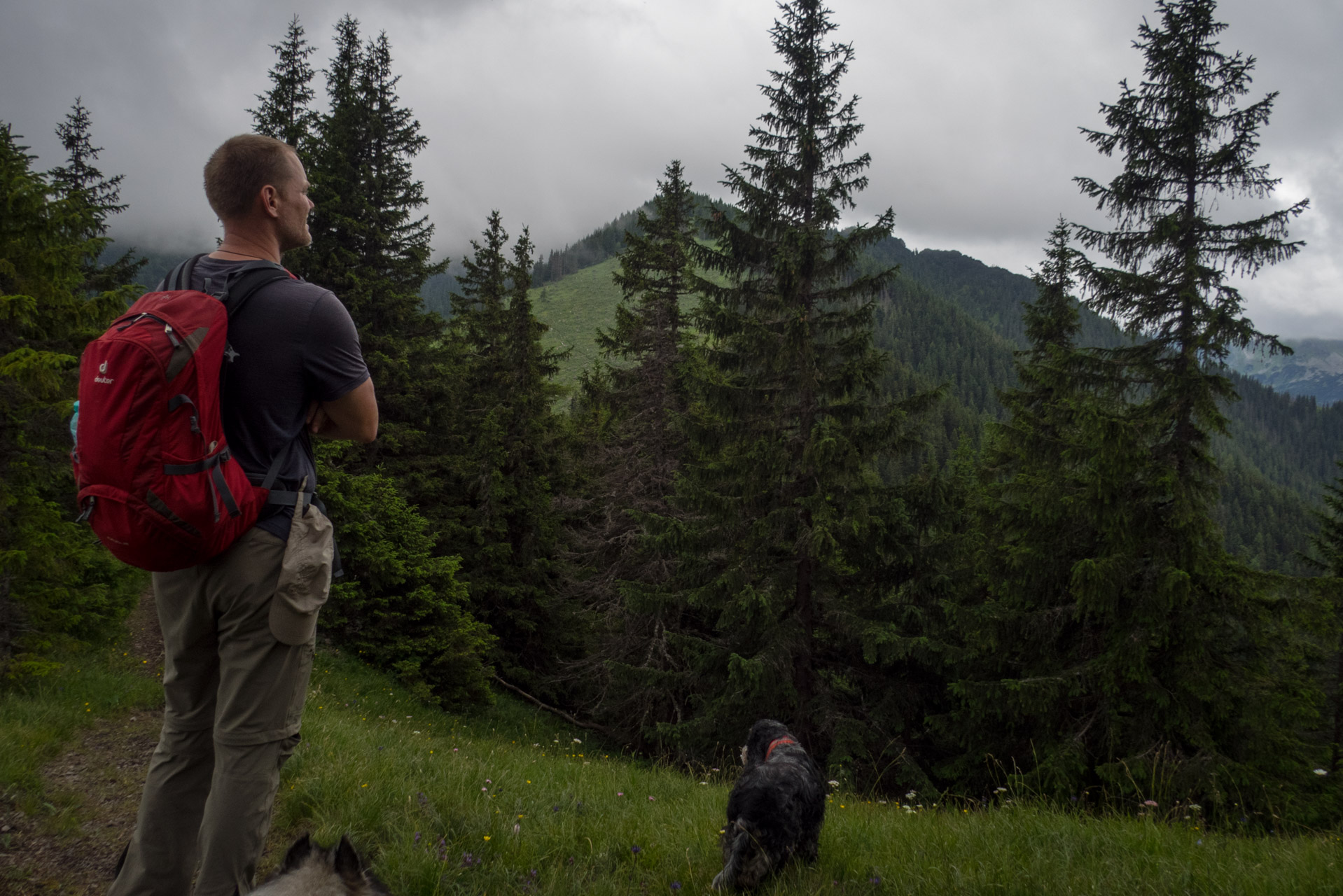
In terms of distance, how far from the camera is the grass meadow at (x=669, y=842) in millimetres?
2910

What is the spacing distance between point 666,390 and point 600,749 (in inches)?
352

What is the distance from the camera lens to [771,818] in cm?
309

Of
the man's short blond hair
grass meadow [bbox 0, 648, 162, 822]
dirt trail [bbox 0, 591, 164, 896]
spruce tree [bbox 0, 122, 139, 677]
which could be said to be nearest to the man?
the man's short blond hair

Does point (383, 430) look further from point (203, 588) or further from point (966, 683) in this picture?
point (203, 588)

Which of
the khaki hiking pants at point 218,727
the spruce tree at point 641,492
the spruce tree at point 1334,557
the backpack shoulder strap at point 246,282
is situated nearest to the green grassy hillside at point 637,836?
the khaki hiking pants at point 218,727

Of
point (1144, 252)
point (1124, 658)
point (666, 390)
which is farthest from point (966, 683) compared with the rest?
point (666, 390)

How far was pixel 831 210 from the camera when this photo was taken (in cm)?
1202

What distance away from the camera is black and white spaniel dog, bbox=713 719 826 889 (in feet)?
9.80

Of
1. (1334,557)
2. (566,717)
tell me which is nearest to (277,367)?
(566,717)

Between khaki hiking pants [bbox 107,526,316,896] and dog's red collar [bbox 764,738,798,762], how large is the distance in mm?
2428

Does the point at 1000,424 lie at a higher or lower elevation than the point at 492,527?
higher

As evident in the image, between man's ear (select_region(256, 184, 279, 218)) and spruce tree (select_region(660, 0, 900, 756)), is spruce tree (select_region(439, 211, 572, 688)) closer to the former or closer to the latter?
spruce tree (select_region(660, 0, 900, 756))

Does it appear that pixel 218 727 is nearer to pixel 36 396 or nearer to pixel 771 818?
pixel 771 818

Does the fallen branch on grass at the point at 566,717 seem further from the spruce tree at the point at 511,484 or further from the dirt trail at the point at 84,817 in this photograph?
the dirt trail at the point at 84,817
